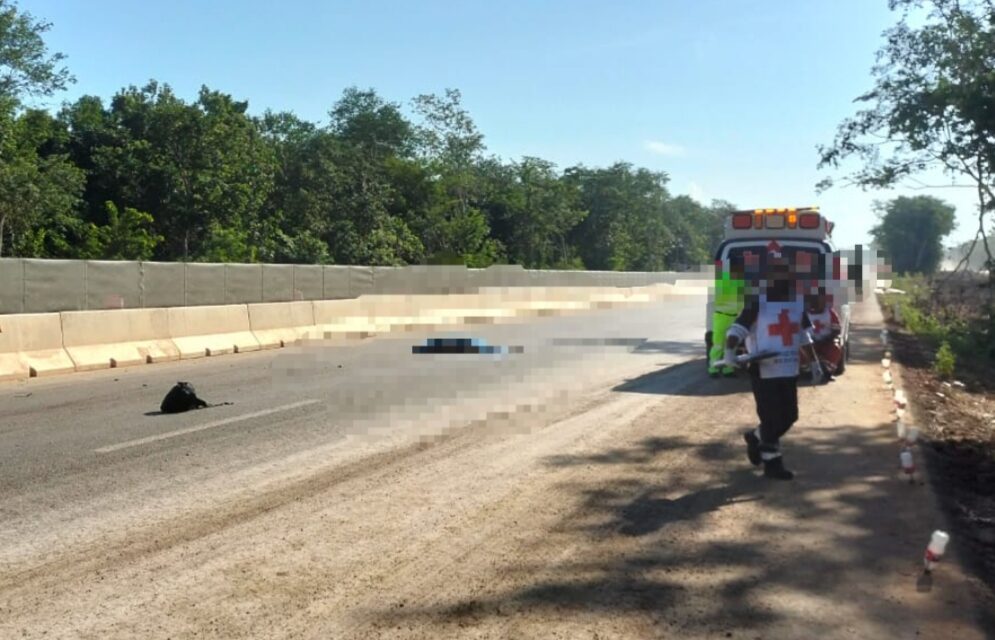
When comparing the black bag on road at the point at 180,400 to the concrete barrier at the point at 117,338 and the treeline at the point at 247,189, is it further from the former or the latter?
the treeline at the point at 247,189

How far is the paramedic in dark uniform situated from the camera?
714cm

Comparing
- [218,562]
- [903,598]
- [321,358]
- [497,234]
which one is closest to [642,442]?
[903,598]

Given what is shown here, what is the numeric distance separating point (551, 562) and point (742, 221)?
9.45m

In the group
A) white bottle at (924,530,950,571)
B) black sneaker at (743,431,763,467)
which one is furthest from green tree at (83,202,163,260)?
white bottle at (924,530,950,571)

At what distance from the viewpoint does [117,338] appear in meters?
15.4

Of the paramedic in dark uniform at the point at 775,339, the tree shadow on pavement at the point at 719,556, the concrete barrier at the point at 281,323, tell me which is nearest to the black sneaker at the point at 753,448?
the tree shadow on pavement at the point at 719,556

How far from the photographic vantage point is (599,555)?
5395mm

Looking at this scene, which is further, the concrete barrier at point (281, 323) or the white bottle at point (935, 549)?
the concrete barrier at point (281, 323)

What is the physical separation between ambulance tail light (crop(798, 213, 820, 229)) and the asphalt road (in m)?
3.51

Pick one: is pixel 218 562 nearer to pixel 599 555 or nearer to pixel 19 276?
pixel 599 555

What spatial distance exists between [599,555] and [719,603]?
0.90 meters

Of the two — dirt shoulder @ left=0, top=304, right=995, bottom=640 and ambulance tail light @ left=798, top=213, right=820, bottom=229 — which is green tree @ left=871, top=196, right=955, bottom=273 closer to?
ambulance tail light @ left=798, top=213, right=820, bottom=229

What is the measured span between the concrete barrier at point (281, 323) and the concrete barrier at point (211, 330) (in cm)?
28

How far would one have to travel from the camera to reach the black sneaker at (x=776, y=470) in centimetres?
736
